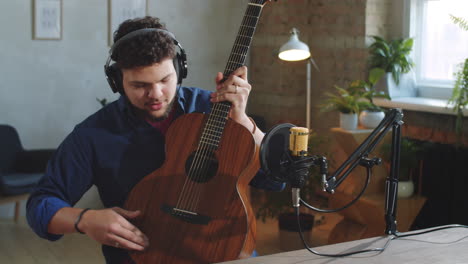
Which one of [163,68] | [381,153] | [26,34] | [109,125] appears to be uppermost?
[26,34]

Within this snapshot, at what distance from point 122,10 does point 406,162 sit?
280 centimetres

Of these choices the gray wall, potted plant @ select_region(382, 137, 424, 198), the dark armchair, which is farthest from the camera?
the gray wall

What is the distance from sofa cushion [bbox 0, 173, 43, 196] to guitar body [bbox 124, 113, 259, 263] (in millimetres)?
2904

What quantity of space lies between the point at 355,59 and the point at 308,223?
1.46 metres

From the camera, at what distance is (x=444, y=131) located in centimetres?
403

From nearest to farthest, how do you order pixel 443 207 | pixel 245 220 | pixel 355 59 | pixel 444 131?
pixel 245 220 → pixel 443 207 → pixel 444 131 → pixel 355 59

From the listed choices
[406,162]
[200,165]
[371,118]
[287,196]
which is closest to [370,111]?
[371,118]

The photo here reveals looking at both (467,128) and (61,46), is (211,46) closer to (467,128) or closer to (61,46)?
(61,46)

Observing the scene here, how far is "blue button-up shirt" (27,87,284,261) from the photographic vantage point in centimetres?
178

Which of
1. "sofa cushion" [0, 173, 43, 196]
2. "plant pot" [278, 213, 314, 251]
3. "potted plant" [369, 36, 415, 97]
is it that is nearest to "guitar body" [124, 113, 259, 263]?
"plant pot" [278, 213, 314, 251]

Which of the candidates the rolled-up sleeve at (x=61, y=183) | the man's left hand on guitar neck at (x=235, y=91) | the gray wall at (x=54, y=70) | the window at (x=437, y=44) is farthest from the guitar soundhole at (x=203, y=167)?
the gray wall at (x=54, y=70)

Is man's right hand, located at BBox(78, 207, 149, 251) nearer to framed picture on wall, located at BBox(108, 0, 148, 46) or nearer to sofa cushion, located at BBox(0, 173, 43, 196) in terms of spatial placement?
sofa cushion, located at BBox(0, 173, 43, 196)

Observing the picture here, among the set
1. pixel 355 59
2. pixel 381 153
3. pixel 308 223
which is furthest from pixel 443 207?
pixel 355 59

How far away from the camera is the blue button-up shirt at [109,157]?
5.85 ft
